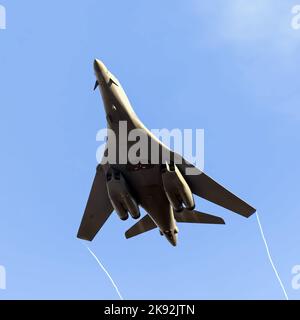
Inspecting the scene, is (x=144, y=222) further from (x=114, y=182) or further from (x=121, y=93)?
(x=121, y=93)

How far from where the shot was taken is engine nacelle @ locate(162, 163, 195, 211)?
80.7ft

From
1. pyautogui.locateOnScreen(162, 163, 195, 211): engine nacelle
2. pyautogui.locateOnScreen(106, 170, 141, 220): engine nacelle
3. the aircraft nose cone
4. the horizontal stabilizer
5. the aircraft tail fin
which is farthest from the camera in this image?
the aircraft tail fin

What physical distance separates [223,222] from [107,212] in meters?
7.78

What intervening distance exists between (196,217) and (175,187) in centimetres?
606

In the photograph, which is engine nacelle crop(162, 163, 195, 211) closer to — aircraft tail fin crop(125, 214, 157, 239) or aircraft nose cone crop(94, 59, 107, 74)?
aircraft nose cone crop(94, 59, 107, 74)

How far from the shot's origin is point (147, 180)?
84.1 feet

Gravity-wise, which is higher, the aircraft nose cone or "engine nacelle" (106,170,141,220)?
the aircraft nose cone

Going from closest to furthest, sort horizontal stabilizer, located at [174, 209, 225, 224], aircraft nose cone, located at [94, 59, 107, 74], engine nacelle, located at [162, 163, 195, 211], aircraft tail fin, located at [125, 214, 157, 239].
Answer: aircraft nose cone, located at [94, 59, 107, 74] < engine nacelle, located at [162, 163, 195, 211] < horizontal stabilizer, located at [174, 209, 225, 224] < aircraft tail fin, located at [125, 214, 157, 239]

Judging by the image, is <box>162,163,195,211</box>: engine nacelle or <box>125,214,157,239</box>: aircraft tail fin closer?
<box>162,163,195,211</box>: engine nacelle

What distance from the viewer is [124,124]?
24.7 m

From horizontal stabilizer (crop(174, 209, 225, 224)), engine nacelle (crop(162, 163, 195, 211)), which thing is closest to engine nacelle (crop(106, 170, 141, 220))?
engine nacelle (crop(162, 163, 195, 211))

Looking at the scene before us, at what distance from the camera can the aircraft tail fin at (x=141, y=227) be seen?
31406 mm
